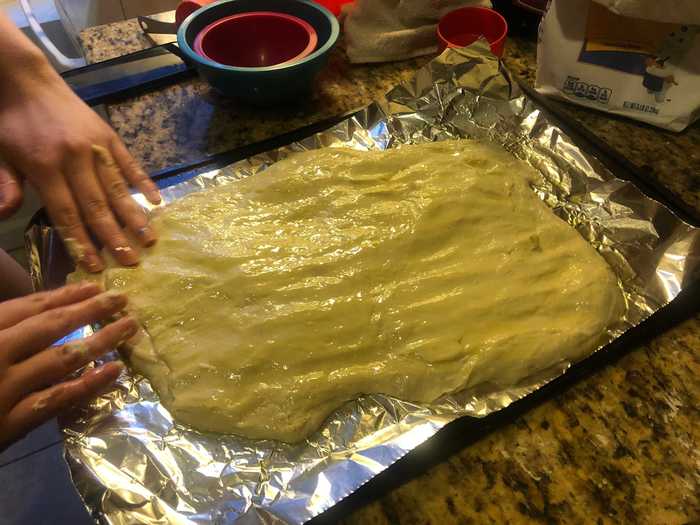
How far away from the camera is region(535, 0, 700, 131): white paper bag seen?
116 centimetres

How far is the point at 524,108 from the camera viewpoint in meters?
1.30

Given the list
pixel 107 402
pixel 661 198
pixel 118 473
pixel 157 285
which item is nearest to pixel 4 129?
pixel 157 285

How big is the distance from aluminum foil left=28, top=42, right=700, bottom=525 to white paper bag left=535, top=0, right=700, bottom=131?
26 centimetres

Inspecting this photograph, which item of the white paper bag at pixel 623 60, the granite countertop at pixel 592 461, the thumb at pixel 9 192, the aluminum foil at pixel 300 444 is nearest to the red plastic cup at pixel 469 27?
the white paper bag at pixel 623 60

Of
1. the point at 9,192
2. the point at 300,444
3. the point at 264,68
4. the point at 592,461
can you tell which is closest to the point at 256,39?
the point at 264,68

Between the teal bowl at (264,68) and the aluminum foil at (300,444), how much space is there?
268mm

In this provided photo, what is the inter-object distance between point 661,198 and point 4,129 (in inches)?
52.6

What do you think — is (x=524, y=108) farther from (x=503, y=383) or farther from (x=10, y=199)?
(x=10, y=199)

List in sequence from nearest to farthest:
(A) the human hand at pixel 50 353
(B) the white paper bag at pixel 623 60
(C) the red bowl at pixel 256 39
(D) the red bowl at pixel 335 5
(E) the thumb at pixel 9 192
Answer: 1. (A) the human hand at pixel 50 353
2. (E) the thumb at pixel 9 192
3. (B) the white paper bag at pixel 623 60
4. (C) the red bowl at pixel 256 39
5. (D) the red bowl at pixel 335 5

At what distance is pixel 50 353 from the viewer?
30.7 inches

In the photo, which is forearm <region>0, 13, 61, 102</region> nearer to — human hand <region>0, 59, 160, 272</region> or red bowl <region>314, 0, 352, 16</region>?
human hand <region>0, 59, 160, 272</region>

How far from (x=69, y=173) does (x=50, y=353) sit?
0.37 metres

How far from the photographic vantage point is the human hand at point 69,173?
95 centimetres

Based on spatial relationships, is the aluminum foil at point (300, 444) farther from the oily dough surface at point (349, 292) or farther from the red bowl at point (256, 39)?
the red bowl at point (256, 39)
